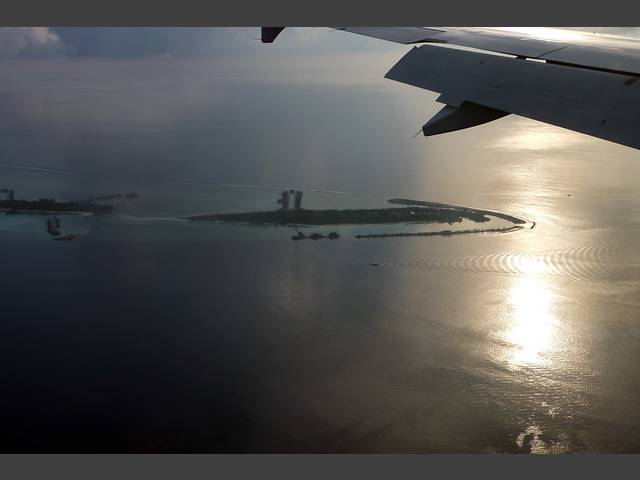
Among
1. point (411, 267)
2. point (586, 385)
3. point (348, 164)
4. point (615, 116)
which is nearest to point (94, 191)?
point (348, 164)

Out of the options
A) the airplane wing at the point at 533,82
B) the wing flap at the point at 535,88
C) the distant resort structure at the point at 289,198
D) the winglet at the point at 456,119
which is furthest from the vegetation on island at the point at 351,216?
the winglet at the point at 456,119

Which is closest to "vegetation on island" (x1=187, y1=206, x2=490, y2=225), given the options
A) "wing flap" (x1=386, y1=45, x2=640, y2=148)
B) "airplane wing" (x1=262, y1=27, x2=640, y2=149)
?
"airplane wing" (x1=262, y1=27, x2=640, y2=149)

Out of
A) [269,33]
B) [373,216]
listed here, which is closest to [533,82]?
[269,33]

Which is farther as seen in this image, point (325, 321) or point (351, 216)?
point (351, 216)

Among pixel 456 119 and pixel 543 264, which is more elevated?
pixel 456 119

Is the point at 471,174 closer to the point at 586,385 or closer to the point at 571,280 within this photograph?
the point at 571,280

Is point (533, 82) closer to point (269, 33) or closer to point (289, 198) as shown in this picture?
point (269, 33)

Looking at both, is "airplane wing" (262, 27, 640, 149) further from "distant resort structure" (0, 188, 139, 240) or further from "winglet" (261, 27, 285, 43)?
"distant resort structure" (0, 188, 139, 240)
